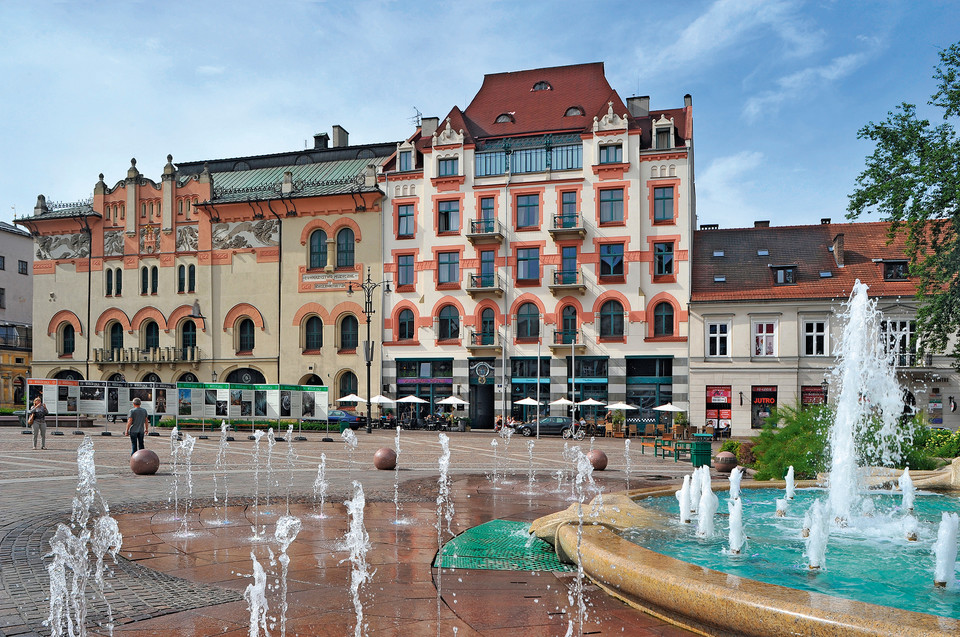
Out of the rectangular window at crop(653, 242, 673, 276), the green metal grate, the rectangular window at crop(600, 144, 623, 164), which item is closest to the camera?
the green metal grate

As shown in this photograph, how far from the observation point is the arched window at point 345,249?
46406mm

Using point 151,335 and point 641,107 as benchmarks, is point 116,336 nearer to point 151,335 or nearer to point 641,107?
point 151,335

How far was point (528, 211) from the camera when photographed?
43.3 metres

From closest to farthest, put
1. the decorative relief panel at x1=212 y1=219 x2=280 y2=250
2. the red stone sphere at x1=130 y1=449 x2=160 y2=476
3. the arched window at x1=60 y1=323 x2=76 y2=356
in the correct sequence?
1. the red stone sphere at x1=130 y1=449 x2=160 y2=476
2. the decorative relief panel at x1=212 y1=219 x2=280 y2=250
3. the arched window at x1=60 y1=323 x2=76 y2=356

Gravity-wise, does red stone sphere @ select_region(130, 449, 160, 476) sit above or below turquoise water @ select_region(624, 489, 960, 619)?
below

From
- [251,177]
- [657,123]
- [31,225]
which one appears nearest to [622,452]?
[657,123]

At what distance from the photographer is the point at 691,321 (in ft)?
131

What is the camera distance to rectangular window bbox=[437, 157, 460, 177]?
44531mm

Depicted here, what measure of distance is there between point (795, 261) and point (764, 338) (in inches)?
201

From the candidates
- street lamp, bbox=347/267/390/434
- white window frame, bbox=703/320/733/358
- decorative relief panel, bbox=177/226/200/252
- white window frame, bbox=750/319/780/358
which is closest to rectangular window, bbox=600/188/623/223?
white window frame, bbox=703/320/733/358

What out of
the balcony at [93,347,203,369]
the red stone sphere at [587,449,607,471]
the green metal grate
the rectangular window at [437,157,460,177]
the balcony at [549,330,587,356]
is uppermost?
the rectangular window at [437,157,460,177]

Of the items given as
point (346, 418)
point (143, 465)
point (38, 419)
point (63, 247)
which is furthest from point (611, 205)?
point (63, 247)

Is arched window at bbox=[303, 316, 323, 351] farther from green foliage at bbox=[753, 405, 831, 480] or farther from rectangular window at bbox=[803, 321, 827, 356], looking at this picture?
green foliage at bbox=[753, 405, 831, 480]

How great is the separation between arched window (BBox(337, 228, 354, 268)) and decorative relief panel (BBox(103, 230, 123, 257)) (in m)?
15.8
